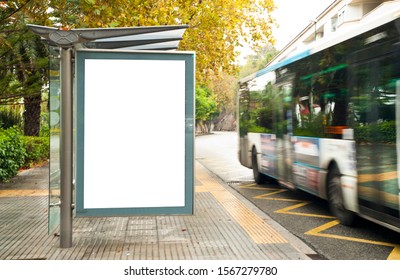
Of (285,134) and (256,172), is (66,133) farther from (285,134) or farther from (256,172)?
(256,172)

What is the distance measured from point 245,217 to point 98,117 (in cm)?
346

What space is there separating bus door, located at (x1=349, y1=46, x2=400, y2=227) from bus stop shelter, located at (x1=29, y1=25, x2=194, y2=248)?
2.39 m

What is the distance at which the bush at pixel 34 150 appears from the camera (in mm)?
17734

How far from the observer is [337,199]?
8062 mm

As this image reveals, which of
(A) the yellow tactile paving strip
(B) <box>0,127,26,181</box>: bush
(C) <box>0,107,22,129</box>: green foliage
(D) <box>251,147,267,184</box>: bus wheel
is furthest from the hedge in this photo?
(C) <box>0,107,22,129</box>: green foliage

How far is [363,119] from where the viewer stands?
693 centimetres

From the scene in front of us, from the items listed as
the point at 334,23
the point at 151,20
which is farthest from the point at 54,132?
the point at 334,23

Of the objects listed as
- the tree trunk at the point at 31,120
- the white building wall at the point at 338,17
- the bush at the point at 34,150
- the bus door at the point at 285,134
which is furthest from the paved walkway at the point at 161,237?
the white building wall at the point at 338,17

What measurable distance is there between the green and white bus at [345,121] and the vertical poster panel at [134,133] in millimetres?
2424

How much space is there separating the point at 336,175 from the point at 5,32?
8085mm

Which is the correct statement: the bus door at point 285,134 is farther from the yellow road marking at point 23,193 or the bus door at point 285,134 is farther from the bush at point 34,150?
the bush at point 34,150

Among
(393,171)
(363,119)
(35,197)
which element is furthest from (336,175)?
(35,197)
